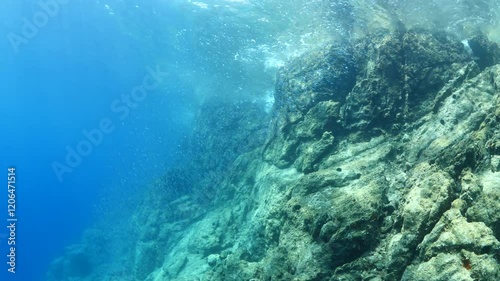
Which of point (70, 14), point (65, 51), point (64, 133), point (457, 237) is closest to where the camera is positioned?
point (457, 237)

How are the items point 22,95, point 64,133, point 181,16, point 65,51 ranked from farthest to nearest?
point 64,133 → point 22,95 → point 65,51 → point 181,16

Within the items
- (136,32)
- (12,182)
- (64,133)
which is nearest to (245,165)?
(12,182)

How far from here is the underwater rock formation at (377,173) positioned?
5082 mm

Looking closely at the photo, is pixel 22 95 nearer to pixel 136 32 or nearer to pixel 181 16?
pixel 136 32

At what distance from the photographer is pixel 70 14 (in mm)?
29719

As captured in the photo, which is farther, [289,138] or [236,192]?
[236,192]

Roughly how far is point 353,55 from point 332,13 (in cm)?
535

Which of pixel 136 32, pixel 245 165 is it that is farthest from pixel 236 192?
pixel 136 32

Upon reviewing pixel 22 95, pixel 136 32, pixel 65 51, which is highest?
pixel 22 95

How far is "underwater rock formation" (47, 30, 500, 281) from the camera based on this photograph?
5.08 metres

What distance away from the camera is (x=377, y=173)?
7.66m

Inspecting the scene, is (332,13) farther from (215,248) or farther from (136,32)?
(136,32)

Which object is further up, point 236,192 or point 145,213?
point 145,213

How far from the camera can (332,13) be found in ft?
50.6
